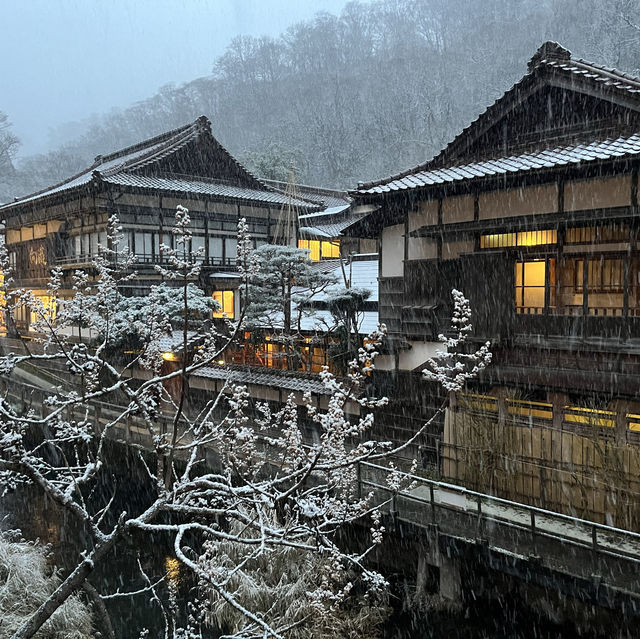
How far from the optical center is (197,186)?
99.9 feet

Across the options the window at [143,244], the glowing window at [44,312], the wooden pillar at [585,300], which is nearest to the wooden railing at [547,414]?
the wooden pillar at [585,300]

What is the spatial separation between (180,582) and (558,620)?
8053mm

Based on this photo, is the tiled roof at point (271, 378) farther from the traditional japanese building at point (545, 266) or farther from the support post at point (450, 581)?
the support post at point (450, 581)

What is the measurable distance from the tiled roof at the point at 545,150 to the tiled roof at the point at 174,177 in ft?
53.7

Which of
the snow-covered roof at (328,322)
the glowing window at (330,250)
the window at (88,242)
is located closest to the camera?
the snow-covered roof at (328,322)

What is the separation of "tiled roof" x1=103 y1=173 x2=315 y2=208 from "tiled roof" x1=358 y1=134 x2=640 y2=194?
1436 cm

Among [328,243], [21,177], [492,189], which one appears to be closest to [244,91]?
[21,177]

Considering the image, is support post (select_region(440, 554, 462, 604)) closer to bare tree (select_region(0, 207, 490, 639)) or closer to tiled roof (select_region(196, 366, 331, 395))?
bare tree (select_region(0, 207, 490, 639))

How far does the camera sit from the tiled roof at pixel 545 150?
38.9ft

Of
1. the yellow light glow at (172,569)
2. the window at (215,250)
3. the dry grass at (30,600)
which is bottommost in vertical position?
the yellow light glow at (172,569)

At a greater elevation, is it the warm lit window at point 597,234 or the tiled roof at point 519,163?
the tiled roof at point 519,163

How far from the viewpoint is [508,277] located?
12773 mm

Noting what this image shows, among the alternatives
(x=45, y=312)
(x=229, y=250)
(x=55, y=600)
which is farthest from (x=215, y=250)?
(x=55, y=600)

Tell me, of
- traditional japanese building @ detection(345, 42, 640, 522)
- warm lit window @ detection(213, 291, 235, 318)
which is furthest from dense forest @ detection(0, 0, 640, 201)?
traditional japanese building @ detection(345, 42, 640, 522)
